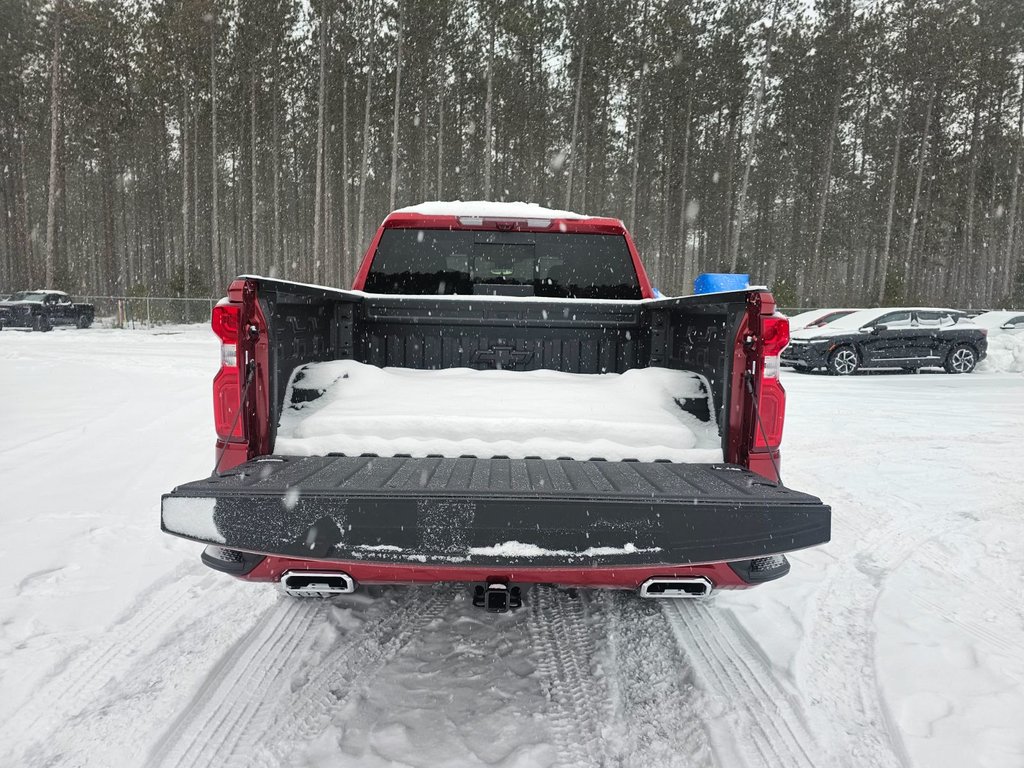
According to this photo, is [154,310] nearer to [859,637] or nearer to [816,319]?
[816,319]

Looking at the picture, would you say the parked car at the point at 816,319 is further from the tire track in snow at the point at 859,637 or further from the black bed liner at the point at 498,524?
the black bed liner at the point at 498,524

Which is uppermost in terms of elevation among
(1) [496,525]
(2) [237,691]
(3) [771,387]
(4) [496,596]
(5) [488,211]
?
(5) [488,211]

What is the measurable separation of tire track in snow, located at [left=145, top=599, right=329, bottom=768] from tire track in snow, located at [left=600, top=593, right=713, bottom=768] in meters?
1.35

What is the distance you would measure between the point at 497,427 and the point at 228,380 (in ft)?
3.90

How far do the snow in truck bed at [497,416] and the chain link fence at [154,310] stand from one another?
25073 millimetres

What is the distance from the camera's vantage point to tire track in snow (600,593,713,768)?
2.11 m

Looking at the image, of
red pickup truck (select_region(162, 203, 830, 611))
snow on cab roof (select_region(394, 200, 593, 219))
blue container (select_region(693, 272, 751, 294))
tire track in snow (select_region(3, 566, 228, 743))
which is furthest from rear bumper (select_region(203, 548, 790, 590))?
blue container (select_region(693, 272, 751, 294))

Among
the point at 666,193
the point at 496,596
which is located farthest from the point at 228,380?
the point at 666,193

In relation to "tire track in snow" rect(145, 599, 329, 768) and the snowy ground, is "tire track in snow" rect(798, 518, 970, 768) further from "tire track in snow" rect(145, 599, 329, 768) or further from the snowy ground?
"tire track in snow" rect(145, 599, 329, 768)

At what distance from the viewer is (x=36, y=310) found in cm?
2239

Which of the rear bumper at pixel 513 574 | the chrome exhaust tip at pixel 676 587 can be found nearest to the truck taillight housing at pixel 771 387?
the rear bumper at pixel 513 574

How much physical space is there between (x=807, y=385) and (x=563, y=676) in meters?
11.6

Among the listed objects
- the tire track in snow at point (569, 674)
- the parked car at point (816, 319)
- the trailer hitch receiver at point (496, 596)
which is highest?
the parked car at point (816, 319)

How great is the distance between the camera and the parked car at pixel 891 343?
1464 cm
